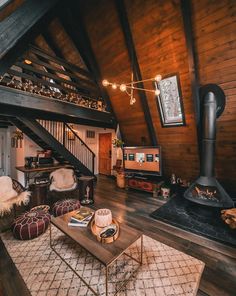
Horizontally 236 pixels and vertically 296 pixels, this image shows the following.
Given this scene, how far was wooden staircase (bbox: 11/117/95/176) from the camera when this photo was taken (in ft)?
13.7

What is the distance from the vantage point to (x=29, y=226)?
2326mm

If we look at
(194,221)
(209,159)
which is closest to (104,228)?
(194,221)

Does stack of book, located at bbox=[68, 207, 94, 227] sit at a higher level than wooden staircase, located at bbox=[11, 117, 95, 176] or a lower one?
lower

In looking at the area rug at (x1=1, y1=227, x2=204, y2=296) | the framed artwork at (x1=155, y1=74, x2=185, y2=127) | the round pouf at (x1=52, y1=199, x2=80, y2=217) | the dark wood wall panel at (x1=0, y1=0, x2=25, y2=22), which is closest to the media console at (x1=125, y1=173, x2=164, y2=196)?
the framed artwork at (x1=155, y1=74, x2=185, y2=127)

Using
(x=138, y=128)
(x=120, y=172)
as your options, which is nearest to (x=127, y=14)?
(x=138, y=128)

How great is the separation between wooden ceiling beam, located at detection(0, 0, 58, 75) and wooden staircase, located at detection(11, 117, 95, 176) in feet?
6.03

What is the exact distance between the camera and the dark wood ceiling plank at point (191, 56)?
261 cm

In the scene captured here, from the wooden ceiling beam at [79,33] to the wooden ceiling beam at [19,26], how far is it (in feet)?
6.09

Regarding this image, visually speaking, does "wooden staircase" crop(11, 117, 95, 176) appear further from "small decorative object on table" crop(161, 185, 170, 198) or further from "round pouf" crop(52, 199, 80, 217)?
"small decorative object on table" crop(161, 185, 170, 198)

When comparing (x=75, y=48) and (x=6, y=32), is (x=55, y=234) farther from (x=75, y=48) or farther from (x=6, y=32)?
(x=75, y=48)

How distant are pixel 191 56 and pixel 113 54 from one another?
1980mm

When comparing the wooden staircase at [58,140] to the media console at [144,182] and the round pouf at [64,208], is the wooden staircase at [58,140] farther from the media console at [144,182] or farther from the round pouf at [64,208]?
the round pouf at [64,208]

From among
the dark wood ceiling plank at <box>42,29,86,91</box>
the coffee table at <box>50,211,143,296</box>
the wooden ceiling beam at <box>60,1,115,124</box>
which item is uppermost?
the dark wood ceiling plank at <box>42,29,86,91</box>

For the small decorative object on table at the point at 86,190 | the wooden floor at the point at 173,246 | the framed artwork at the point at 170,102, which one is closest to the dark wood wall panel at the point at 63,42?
the framed artwork at the point at 170,102
